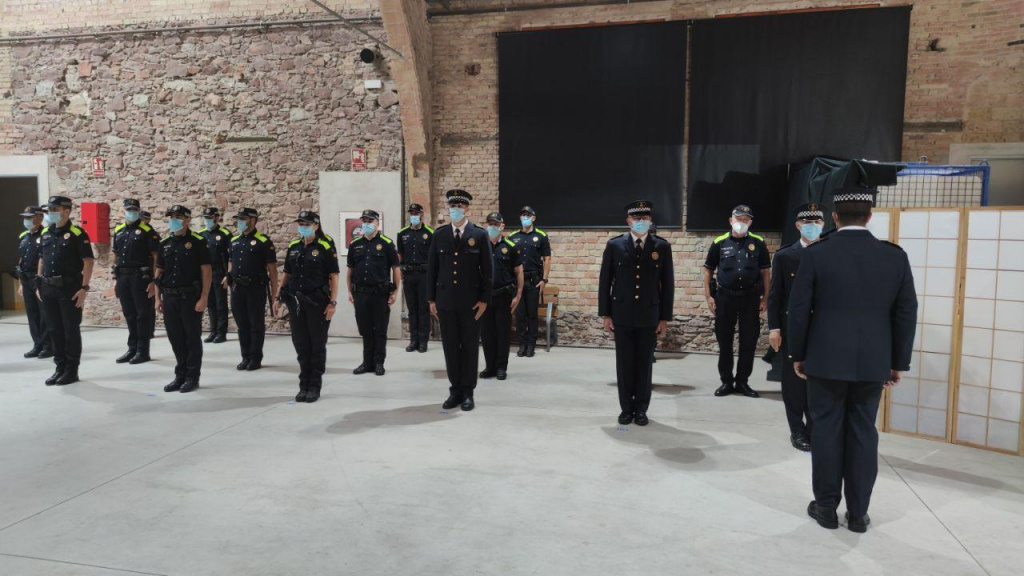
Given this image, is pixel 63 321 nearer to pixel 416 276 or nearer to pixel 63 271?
pixel 63 271

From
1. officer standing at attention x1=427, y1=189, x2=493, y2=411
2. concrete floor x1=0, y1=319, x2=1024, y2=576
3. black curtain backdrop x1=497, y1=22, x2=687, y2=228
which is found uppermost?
black curtain backdrop x1=497, y1=22, x2=687, y2=228

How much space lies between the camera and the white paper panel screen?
13.4ft

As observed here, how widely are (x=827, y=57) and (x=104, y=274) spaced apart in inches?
409

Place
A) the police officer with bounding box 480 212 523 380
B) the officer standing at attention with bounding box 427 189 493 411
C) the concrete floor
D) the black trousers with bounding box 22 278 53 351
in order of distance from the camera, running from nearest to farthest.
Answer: the concrete floor < the officer standing at attention with bounding box 427 189 493 411 < the police officer with bounding box 480 212 523 380 < the black trousers with bounding box 22 278 53 351

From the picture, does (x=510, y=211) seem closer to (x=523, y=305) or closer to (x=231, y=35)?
(x=523, y=305)

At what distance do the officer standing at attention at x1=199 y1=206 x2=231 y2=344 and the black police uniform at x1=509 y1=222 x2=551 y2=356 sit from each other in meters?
3.64

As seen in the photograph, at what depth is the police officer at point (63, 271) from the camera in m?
5.52

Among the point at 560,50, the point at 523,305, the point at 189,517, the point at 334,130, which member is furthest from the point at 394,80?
the point at 189,517

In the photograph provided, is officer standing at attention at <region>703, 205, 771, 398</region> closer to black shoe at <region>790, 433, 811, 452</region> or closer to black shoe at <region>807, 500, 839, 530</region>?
black shoe at <region>790, 433, 811, 452</region>

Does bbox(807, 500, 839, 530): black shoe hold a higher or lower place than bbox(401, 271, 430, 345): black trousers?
lower

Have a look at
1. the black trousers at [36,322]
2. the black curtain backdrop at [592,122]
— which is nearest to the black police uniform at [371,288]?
the black curtain backdrop at [592,122]

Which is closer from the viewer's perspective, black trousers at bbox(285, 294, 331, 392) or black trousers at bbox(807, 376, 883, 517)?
black trousers at bbox(807, 376, 883, 517)

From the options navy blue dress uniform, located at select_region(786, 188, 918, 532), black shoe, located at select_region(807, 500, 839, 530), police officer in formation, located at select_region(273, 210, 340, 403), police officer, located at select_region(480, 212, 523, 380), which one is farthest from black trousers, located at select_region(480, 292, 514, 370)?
black shoe, located at select_region(807, 500, 839, 530)

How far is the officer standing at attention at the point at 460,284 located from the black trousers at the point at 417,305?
2648mm
